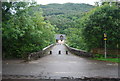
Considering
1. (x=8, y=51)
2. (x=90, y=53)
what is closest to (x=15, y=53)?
(x=8, y=51)

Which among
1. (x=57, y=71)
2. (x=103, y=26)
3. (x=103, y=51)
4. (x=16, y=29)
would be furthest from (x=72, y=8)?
(x=57, y=71)

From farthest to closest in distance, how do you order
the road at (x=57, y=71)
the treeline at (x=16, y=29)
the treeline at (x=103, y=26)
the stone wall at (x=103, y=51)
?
1. the stone wall at (x=103, y=51)
2. the treeline at (x=103, y=26)
3. the treeline at (x=16, y=29)
4. the road at (x=57, y=71)

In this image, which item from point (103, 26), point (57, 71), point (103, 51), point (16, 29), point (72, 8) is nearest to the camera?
point (57, 71)

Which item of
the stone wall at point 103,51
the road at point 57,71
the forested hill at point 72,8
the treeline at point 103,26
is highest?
the forested hill at point 72,8

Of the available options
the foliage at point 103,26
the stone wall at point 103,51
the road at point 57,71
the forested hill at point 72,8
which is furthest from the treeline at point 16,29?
the forested hill at point 72,8

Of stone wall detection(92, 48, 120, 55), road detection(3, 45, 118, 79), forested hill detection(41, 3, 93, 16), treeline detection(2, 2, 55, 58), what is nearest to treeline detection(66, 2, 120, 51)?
stone wall detection(92, 48, 120, 55)

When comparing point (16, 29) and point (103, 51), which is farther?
point (103, 51)

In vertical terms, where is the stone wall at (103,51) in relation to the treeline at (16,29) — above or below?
below

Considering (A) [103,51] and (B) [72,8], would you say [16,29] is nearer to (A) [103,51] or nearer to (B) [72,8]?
(A) [103,51]

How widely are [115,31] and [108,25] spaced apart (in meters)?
0.84

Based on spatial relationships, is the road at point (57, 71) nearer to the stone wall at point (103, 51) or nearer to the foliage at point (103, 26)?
the stone wall at point (103, 51)

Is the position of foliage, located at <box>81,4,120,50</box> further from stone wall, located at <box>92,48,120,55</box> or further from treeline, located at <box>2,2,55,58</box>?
treeline, located at <box>2,2,55,58</box>

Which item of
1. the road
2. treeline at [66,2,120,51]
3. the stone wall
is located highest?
treeline at [66,2,120,51]

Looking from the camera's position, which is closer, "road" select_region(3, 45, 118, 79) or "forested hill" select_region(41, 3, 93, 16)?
"road" select_region(3, 45, 118, 79)
